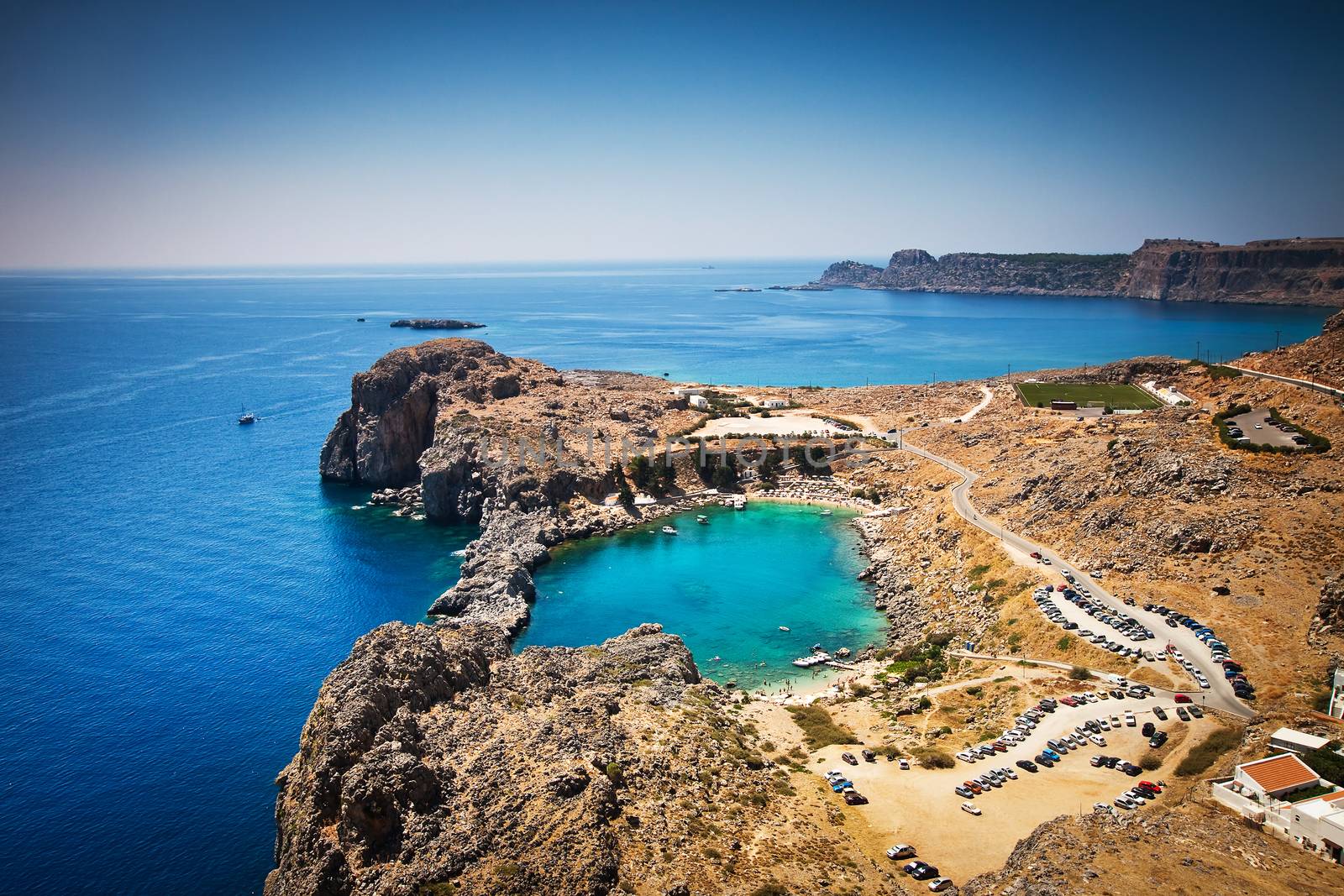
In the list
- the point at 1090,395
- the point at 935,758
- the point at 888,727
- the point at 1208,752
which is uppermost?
the point at 1090,395

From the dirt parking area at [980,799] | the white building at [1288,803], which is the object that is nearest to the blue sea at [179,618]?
the dirt parking area at [980,799]

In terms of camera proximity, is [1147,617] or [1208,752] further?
[1147,617]

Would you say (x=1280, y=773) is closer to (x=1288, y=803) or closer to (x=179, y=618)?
(x=1288, y=803)

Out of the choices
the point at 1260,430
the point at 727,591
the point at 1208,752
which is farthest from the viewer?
the point at 727,591

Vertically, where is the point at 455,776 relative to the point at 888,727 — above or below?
above

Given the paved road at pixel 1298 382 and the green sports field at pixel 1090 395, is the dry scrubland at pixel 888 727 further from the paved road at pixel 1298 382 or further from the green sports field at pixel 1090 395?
the green sports field at pixel 1090 395

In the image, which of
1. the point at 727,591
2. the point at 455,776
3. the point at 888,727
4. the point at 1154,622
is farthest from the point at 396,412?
the point at 1154,622
